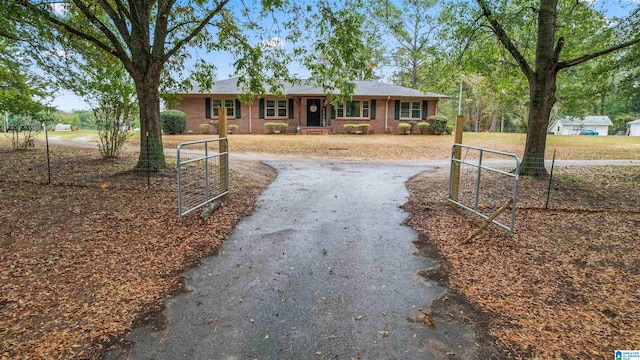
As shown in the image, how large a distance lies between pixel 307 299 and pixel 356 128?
20.6 metres

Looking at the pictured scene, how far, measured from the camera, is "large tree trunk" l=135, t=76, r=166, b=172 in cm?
791

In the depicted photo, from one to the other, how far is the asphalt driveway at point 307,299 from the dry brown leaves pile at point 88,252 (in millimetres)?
316

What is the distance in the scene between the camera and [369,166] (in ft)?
37.4

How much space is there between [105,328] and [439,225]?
4.41 metres

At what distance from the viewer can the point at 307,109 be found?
83.4 feet

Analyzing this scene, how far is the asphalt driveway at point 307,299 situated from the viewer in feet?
8.68

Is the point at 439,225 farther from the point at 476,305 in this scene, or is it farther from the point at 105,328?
the point at 105,328

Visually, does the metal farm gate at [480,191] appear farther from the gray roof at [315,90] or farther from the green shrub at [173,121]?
the green shrub at [173,121]

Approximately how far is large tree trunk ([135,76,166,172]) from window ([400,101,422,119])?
19.4 meters

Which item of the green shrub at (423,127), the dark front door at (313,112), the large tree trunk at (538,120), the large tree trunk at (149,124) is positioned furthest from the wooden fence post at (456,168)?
the dark front door at (313,112)

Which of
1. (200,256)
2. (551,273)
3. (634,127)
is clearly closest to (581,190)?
(551,273)

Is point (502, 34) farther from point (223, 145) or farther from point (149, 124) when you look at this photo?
point (149, 124)

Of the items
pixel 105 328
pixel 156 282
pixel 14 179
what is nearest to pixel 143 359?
pixel 105 328

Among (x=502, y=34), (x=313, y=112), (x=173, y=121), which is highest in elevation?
(x=502, y=34)
